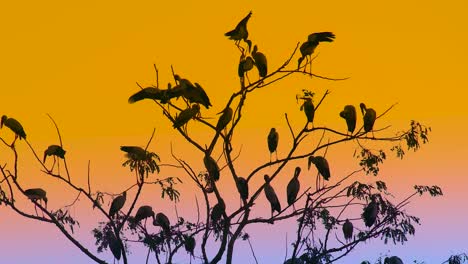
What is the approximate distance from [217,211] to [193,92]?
5.58 feet

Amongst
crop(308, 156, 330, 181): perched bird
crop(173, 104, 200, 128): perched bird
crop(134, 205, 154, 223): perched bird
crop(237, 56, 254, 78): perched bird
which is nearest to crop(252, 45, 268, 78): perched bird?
crop(237, 56, 254, 78): perched bird

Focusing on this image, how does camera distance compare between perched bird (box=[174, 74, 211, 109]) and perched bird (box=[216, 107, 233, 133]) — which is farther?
perched bird (box=[216, 107, 233, 133])

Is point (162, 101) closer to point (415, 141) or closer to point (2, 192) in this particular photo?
point (2, 192)

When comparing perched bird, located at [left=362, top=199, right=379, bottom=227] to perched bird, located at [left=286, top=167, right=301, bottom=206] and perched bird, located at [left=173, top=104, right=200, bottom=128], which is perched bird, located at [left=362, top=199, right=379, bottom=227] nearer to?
perched bird, located at [left=286, top=167, right=301, bottom=206]

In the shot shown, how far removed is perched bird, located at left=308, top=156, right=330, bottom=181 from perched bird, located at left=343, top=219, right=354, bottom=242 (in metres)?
1.02

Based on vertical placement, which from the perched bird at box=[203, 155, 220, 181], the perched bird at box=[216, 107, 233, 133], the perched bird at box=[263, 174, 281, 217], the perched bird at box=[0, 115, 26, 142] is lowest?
the perched bird at box=[263, 174, 281, 217]

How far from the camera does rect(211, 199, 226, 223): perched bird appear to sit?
33.7 ft

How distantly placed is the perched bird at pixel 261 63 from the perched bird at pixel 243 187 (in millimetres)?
1099

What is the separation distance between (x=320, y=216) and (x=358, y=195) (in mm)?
1022

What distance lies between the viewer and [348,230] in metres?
11.0

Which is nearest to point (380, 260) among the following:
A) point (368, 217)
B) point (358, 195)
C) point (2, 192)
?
point (358, 195)

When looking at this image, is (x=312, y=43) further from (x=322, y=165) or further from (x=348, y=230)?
(x=348, y=230)

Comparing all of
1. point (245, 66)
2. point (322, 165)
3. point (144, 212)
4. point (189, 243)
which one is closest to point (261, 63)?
point (245, 66)

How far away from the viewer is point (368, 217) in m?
10.8
